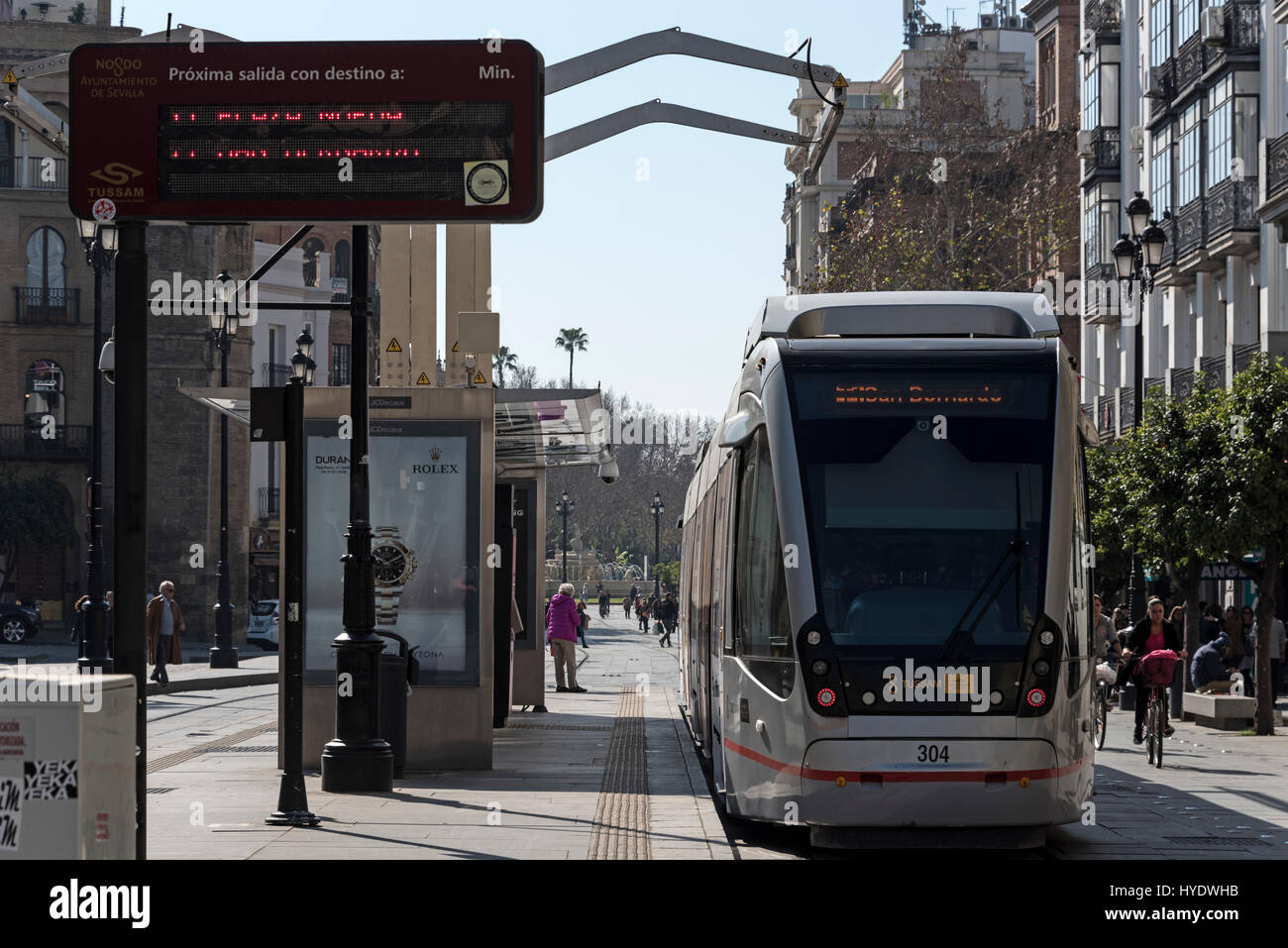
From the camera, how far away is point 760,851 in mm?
11867

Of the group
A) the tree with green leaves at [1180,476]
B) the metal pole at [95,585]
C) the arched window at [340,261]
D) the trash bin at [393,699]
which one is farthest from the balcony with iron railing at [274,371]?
the trash bin at [393,699]

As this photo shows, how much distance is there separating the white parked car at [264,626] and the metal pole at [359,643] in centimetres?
4089

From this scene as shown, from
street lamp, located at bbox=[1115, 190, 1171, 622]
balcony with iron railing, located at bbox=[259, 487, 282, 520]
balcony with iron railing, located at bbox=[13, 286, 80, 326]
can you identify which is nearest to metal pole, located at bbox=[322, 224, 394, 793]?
street lamp, located at bbox=[1115, 190, 1171, 622]

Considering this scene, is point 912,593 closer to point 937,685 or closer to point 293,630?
point 937,685

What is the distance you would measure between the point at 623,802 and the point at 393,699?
2.24m

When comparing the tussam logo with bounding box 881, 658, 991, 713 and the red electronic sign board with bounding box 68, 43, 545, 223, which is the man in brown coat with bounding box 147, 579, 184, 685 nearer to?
the tussam logo with bounding box 881, 658, 991, 713

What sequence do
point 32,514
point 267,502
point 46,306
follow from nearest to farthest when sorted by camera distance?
point 32,514 → point 46,306 → point 267,502

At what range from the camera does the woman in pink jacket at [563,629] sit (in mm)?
30047

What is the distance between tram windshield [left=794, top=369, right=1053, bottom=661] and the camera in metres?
11.2

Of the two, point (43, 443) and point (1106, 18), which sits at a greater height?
point (1106, 18)

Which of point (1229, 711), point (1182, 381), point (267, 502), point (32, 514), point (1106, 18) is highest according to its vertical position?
point (1106, 18)

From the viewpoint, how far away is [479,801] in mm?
14070

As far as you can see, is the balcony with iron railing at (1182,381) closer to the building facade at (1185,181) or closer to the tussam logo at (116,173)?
the building facade at (1185,181)

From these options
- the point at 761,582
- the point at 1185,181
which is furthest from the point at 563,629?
the point at 761,582
